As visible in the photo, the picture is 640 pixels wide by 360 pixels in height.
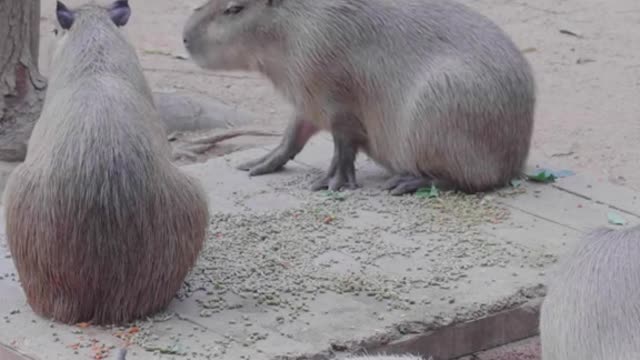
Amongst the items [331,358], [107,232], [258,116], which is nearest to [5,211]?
[107,232]

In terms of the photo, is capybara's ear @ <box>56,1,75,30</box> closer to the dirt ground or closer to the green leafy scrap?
the green leafy scrap

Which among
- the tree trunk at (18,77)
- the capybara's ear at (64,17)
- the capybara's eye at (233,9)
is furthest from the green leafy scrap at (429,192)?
the tree trunk at (18,77)

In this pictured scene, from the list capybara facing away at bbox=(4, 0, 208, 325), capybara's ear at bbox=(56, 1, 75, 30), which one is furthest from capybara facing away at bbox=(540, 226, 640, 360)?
capybara's ear at bbox=(56, 1, 75, 30)

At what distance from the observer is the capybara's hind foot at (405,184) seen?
621 centimetres

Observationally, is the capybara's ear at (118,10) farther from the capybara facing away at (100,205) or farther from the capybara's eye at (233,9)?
the capybara's eye at (233,9)

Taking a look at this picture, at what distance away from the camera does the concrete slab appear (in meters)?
4.69

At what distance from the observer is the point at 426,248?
554 centimetres

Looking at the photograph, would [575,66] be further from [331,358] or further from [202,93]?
[331,358]

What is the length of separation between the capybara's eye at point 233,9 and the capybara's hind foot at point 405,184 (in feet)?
3.33

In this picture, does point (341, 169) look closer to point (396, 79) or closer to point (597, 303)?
point (396, 79)

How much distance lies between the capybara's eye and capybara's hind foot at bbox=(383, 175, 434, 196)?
102 cm

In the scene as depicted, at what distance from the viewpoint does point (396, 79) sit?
6258 millimetres

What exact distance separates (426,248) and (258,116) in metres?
3.34

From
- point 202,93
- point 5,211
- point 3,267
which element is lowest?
point 202,93
